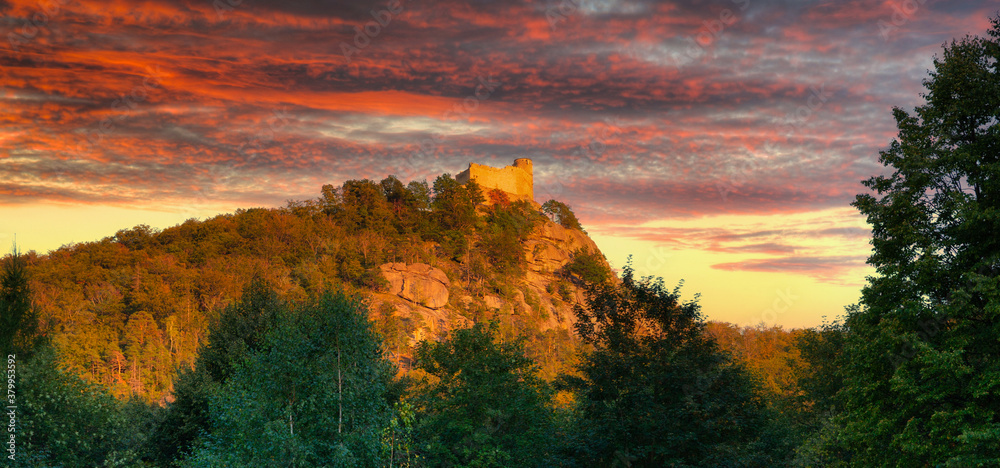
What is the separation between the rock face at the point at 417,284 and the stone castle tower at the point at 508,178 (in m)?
31.0

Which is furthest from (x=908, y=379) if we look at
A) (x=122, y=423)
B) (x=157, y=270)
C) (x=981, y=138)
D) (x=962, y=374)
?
(x=157, y=270)

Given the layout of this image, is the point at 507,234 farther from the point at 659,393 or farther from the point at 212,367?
the point at 659,393

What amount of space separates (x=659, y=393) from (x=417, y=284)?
6841 centimetres

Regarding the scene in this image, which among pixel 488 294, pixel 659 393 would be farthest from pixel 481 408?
pixel 488 294

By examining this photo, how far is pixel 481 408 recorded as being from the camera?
79.2ft

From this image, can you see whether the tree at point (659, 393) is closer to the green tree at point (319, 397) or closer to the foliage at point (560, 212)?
the green tree at point (319, 397)

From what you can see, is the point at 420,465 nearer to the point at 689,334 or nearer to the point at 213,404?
the point at 213,404

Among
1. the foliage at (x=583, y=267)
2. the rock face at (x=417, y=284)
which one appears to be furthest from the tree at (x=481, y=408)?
the foliage at (x=583, y=267)

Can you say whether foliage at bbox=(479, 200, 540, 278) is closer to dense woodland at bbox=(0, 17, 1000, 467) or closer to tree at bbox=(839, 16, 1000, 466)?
dense woodland at bbox=(0, 17, 1000, 467)

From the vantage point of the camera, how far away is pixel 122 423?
23.3m

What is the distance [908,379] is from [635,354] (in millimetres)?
9074

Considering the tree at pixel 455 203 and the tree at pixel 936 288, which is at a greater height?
the tree at pixel 455 203

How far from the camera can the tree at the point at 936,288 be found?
1684cm

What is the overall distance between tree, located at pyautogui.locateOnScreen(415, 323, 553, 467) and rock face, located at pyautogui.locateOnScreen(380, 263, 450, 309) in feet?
201
